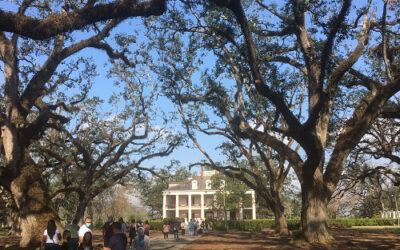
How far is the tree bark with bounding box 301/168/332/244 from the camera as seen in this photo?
532 inches

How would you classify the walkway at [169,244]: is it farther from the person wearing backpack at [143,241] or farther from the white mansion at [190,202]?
the white mansion at [190,202]

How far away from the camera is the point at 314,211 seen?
13711 millimetres

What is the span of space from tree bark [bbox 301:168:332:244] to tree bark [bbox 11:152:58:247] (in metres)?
10.4

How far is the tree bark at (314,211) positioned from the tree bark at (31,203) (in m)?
10.4

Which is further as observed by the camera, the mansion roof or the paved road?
the mansion roof

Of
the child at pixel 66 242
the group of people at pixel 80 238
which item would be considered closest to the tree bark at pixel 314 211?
the group of people at pixel 80 238

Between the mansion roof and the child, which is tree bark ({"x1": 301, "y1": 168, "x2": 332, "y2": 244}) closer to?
the child

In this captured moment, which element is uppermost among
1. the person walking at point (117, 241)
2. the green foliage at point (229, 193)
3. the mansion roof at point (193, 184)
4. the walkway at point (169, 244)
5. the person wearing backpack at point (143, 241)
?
the mansion roof at point (193, 184)

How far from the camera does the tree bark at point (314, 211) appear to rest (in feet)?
44.3

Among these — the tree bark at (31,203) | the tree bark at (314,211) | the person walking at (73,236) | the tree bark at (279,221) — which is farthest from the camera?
the tree bark at (279,221)

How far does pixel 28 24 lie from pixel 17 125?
7.96m

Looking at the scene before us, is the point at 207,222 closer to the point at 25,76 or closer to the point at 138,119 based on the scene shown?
the point at 138,119

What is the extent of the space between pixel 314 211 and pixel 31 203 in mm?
11335

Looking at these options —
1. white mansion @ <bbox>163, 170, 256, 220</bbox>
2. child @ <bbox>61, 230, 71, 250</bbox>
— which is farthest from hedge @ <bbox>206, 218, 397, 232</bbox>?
child @ <bbox>61, 230, 71, 250</bbox>
